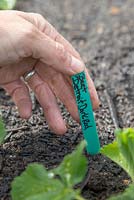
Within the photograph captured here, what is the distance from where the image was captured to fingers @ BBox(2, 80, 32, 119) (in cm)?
204

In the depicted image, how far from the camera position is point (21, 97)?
6.68 ft

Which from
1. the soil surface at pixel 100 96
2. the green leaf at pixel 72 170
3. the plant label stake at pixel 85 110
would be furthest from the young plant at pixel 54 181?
the plant label stake at pixel 85 110

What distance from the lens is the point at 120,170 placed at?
190 centimetres

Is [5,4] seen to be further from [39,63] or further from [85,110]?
[85,110]

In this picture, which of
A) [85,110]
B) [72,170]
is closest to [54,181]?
[72,170]

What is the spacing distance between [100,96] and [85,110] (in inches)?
24.3

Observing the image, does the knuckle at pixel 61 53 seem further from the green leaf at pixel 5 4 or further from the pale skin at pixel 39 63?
the green leaf at pixel 5 4

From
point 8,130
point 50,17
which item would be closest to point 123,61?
point 50,17

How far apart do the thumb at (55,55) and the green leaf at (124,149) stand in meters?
0.28

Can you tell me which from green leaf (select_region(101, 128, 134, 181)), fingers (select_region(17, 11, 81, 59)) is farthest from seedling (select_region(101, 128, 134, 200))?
fingers (select_region(17, 11, 81, 59))

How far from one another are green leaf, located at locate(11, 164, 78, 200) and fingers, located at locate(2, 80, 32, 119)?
562 mm

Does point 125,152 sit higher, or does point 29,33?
point 29,33

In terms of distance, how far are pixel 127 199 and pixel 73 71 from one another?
0.49m

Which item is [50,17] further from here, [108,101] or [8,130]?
[8,130]
